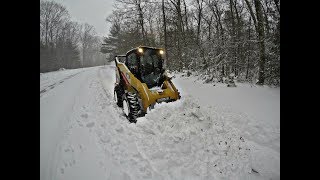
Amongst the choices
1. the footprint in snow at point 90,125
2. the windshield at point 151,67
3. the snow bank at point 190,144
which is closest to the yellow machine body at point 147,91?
the snow bank at point 190,144

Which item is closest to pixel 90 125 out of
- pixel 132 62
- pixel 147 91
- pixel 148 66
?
pixel 147 91

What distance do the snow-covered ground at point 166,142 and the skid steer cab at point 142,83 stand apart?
293 millimetres

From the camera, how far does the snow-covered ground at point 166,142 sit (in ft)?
10.7

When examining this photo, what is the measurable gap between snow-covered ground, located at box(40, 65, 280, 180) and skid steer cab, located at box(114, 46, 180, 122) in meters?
0.29

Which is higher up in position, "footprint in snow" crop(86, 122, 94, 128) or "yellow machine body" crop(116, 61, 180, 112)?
"yellow machine body" crop(116, 61, 180, 112)

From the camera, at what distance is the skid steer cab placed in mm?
5270

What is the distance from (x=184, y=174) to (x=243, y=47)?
7.89 metres

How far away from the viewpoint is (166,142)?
13.4 feet

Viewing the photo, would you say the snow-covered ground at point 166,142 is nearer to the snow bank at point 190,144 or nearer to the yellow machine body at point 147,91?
the snow bank at point 190,144

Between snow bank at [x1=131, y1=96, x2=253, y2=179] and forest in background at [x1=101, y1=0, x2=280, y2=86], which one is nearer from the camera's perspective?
snow bank at [x1=131, y1=96, x2=253, y2=179]

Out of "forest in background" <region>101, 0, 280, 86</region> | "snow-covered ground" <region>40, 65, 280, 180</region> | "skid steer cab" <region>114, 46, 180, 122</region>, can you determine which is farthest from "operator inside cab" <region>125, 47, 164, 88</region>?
"forest in background" <region>101, 0, 280, 86</region>

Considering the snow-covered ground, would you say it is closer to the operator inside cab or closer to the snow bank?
the snow bank

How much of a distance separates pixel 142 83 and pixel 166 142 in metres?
1.96
